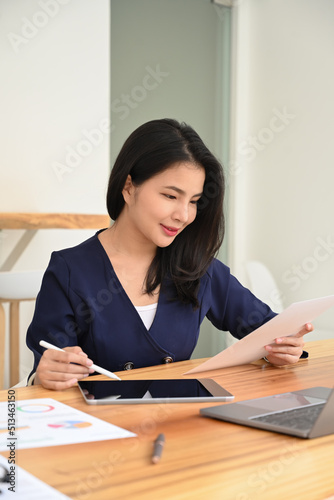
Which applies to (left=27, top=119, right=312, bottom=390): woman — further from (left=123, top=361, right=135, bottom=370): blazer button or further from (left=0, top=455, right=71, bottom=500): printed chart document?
(left=0, top=455, right=71, bottom=500): printed chart document

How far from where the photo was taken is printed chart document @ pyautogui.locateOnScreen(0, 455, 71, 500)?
62 cm

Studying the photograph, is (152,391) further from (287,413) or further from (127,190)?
(127,190)

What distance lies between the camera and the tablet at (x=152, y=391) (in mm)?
1016

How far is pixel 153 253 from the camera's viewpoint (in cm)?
163

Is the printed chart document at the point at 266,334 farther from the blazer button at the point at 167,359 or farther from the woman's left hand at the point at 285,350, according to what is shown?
the blazer button at the point at 167,359

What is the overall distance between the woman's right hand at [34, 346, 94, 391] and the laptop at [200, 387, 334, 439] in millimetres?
277

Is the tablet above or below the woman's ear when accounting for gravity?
below

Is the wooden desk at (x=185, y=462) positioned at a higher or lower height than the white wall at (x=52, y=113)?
lower

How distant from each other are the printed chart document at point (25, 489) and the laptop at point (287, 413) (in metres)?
0.34

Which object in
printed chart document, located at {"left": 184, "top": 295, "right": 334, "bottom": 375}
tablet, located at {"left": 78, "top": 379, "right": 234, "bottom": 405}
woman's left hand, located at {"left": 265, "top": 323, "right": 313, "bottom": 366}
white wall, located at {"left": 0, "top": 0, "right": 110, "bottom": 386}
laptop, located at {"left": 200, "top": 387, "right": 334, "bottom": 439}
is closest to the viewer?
laptop, located at {"left": 200, "top": 387, "right": 334, "bottom": 439}

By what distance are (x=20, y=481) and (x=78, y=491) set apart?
0.07m

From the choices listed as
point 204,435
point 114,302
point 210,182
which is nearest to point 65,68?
point 210,182

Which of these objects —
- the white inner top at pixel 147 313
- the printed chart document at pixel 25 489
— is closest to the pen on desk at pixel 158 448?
the printed chart document at pixel 25 489

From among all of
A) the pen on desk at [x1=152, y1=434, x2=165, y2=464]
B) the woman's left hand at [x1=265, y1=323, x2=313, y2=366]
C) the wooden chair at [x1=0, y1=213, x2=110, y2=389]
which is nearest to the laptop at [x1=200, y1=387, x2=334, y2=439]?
the pen on desk at [x1=152, y1=434, x2=165, y2=464]
